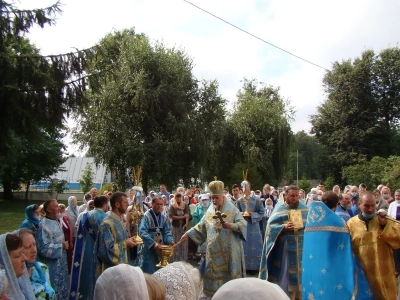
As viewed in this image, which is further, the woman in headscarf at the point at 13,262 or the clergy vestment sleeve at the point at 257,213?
→ the clergy vestment sleeve at the point at 257,213

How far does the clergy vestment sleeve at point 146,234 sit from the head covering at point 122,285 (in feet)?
17.2

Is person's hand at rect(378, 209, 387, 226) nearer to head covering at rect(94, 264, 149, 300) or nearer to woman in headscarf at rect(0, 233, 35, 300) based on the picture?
woman in headscarf at rect(0, 233, 35, 300)

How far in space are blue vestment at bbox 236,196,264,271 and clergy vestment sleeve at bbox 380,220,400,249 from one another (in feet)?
19.3

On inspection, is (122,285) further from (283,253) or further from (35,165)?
(35,165)

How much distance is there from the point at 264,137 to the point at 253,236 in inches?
929

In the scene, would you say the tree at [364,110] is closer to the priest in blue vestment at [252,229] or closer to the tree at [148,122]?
the tree at [148,122]

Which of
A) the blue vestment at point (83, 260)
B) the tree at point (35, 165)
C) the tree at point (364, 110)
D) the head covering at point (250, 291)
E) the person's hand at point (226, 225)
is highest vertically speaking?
the tree at point (364, 110)

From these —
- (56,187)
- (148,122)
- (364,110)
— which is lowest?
(56,187)

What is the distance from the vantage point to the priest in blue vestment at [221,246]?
24.1ft

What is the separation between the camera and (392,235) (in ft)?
19.3

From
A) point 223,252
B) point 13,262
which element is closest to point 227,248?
point 223,252

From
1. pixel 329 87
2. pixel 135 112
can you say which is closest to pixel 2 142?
pixel 135 112

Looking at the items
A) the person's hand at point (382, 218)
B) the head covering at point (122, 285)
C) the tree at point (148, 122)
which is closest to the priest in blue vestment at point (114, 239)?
the person's hand at point (382, 218)

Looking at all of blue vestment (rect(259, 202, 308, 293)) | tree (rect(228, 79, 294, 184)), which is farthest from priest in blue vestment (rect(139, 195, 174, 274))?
tree (rect(228, 79, 294, 184))
